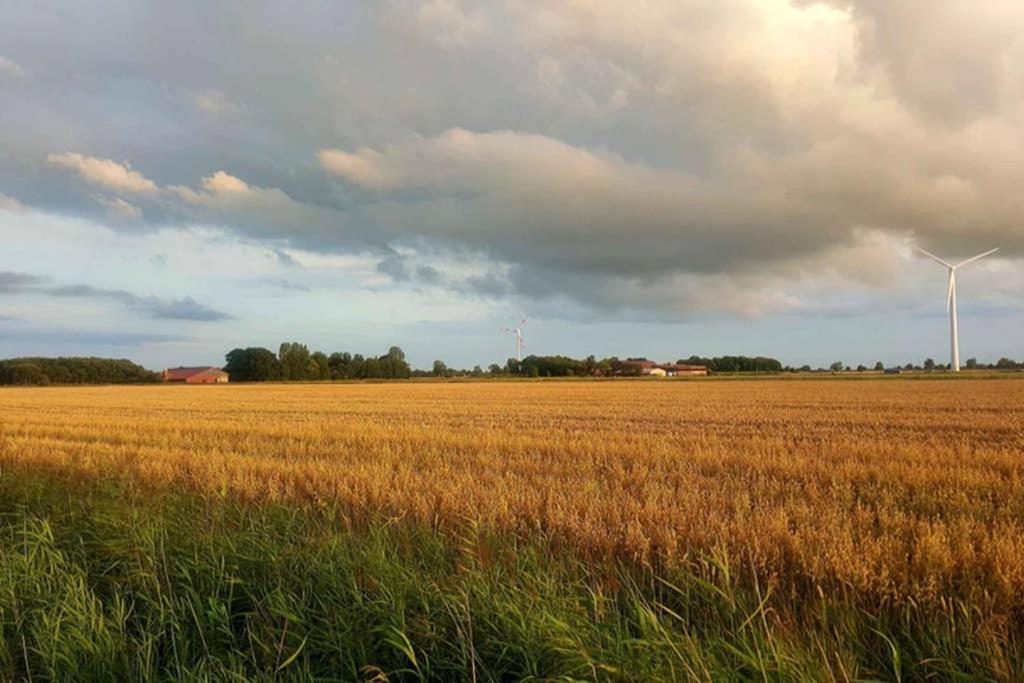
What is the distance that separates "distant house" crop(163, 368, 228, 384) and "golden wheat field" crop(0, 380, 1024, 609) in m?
118

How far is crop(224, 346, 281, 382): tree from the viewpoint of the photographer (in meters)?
127

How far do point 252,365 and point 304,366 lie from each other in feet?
29.9

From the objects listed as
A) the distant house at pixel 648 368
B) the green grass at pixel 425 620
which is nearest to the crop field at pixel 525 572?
the green grass at pixel 425 620

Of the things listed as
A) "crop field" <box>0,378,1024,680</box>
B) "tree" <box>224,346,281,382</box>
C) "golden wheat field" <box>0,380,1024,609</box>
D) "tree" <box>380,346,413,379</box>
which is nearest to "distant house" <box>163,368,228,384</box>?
"tree" <box>224,346,281,382</box>

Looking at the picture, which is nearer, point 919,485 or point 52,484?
point 919,485

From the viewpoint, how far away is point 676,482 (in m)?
9.52

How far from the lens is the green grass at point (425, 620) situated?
3.79 metres

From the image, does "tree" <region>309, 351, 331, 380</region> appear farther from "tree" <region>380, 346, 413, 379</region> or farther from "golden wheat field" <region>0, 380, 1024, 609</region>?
"golden wheat field" <region>0, 380, 1024, 609</region>

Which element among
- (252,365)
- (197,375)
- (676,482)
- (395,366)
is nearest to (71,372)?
(197,375)

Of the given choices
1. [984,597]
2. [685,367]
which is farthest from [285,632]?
[685,367]

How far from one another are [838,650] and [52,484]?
34.0 feet

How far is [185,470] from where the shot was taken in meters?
11.5

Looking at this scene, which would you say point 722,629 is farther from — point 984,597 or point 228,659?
point 228,659

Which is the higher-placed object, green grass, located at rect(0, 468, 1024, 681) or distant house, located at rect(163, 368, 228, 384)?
distant house, located at rect(163, 368, 228, 384)
